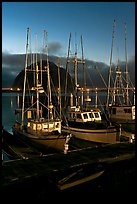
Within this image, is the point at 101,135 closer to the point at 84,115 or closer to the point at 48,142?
the point at 84,115

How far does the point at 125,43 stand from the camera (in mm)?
Answer: 40031

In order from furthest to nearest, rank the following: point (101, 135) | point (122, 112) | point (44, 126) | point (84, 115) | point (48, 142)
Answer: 1. point (122, 112)
2. point (84, 115)
3. point (44, 126)
4. point (101, 135)
5. point (48, 142)

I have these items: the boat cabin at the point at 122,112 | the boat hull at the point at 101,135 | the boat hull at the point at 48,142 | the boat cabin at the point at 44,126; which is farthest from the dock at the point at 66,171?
the boat cabin at the point at 122,112

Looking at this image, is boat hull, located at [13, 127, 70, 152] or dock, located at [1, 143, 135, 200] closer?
dock, located at [1, 143, 135, 200]

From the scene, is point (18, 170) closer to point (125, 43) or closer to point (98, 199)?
point (98, 199)

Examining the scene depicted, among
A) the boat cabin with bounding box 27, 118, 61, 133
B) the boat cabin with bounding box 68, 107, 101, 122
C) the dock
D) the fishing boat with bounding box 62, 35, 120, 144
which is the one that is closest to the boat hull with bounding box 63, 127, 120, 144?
the fishing boat with bounding box 62, 35, 120, 144

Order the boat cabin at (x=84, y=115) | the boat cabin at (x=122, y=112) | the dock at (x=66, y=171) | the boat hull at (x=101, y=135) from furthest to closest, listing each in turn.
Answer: the boat cabin at (x=122, y=112) < the boat cabin at (x=84, y=115) < the boat hull at (x=101, y=135) < the dock at (x=66, y=171)

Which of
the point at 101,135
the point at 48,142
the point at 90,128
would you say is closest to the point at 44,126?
the point at 48,142

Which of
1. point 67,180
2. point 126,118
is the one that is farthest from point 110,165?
point 126,118

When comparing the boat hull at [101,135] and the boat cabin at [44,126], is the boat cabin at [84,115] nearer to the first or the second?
the boat hull at [101,135]

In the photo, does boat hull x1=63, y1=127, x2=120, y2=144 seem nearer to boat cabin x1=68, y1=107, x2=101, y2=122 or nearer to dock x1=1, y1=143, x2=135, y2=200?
boat cabin x1=68, y1=107, x2=101, y2=122

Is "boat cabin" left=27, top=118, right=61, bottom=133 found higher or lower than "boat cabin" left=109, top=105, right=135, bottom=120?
lower

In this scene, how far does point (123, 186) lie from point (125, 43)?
1293 inches

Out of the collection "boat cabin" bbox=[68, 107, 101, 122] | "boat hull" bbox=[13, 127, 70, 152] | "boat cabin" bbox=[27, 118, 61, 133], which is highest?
"boat cabin" bbox=[68, 107, 101, 122]
